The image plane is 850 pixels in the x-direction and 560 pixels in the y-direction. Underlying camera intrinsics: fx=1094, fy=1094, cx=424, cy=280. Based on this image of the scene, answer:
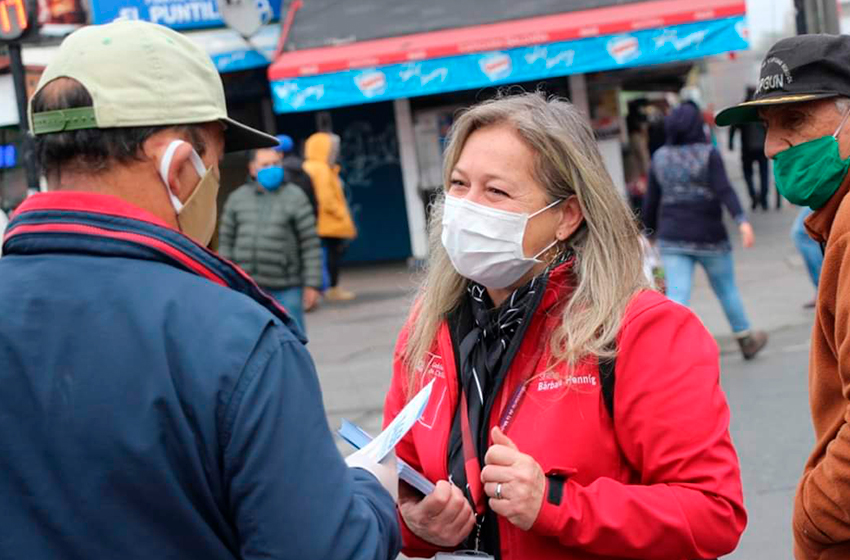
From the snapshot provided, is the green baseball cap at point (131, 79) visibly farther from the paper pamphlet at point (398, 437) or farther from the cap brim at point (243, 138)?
the paper pamphlet at point (398, 437)

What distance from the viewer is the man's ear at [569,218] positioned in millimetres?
2643

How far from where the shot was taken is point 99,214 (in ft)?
5.72

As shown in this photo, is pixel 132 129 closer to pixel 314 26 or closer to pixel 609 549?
pixel 609 549

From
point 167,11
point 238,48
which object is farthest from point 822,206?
point 167,11

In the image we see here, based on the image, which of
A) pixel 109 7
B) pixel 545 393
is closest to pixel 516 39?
pixel 109 7

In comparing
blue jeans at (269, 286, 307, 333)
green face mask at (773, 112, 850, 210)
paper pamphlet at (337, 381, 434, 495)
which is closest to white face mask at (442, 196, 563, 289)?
paper pamphlet at (337, 381, 434, 495)

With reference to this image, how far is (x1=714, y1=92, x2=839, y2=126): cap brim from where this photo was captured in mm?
2648

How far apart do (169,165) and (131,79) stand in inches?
5.9

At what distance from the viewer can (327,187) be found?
496 inches

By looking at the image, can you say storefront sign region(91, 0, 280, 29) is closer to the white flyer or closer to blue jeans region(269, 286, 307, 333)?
blue jeans region(269, 286, 307, 333)

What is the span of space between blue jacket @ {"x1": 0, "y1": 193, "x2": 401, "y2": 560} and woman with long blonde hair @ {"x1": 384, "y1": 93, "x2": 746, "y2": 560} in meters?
0.70

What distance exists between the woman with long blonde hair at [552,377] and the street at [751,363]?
2.03ft

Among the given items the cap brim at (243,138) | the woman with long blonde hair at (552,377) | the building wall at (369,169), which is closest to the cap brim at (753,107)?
the woman with long blonde hair at (552,377)

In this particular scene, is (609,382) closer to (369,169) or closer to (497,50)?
(497,50)
